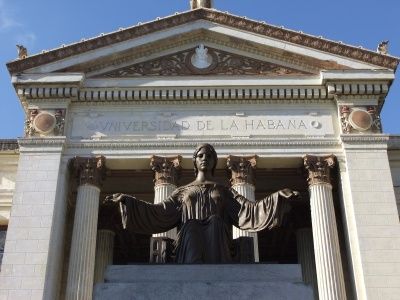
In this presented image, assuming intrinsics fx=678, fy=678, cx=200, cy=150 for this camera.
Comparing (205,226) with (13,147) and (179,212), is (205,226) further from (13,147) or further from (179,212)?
(13,147)

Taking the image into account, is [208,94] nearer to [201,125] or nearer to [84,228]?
[201,125]

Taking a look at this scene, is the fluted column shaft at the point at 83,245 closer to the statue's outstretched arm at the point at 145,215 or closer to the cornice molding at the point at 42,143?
the cornice molding at the point at 42,143

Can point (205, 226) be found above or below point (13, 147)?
below

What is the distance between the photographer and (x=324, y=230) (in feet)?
63.7

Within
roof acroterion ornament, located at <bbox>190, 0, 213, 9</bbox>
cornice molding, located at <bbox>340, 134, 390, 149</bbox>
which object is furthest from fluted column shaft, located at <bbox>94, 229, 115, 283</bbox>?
roof acroterion ornament, located at <bbox>190, 0, 213, 9</bbox>

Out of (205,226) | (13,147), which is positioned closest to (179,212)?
(205,226)

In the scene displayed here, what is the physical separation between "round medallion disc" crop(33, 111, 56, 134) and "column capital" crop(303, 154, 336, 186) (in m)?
7.98

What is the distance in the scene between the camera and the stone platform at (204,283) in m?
6.11

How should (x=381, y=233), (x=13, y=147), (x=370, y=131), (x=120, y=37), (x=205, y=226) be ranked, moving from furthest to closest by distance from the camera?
(x=13, y=147) → (x=120, y=37) → (x=370, y=131) → (x=381, y=233) → (x=205, y=226)

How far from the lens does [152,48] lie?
2305 centimetres

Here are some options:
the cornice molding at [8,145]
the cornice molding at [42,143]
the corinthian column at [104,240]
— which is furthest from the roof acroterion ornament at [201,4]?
the corinthian column at [104,240]

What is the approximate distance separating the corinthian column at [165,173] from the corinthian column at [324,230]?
3.99 m

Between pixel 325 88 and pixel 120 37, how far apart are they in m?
7.07

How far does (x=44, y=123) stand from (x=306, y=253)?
9.35 m
